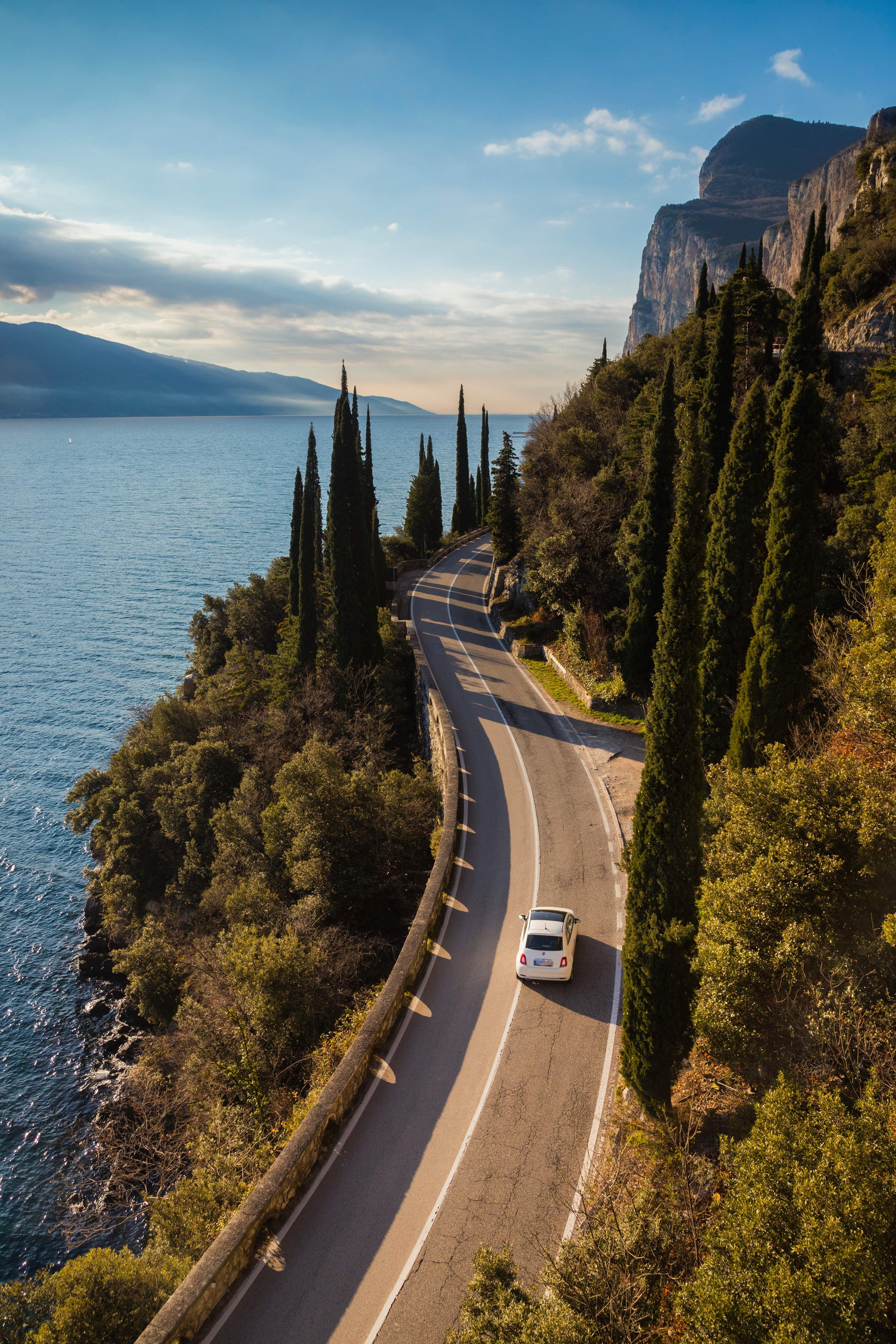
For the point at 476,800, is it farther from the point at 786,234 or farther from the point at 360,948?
the point at 786,234

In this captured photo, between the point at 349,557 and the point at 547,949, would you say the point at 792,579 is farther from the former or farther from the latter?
the point at 349,557

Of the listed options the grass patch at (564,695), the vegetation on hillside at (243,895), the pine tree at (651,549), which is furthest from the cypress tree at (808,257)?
the vegetation on hillside at (243,895)

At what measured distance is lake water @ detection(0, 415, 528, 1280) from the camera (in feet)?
84.4

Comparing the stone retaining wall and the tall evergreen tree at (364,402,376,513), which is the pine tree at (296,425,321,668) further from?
the stone retaining wall

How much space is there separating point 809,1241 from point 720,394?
30642 millimetres

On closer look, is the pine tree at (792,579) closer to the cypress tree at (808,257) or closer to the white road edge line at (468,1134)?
the white road edge line at (468,1134)

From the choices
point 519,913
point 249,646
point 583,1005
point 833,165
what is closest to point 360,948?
point 519,913

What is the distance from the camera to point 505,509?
169 ft

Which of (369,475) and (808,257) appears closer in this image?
(808,257)

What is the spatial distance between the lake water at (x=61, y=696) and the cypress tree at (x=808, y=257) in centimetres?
5041

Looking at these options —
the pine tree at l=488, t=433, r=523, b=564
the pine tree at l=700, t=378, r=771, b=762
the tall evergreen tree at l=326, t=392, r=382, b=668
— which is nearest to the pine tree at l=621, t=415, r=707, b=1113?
the pine tree at l=700, t=378, r=771, b=762

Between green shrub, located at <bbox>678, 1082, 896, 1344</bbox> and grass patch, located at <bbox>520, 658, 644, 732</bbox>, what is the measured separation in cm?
2268

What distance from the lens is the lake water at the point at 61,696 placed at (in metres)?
25.7

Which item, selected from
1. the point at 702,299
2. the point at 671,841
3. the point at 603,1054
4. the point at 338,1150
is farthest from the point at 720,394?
the point at 338,1150
